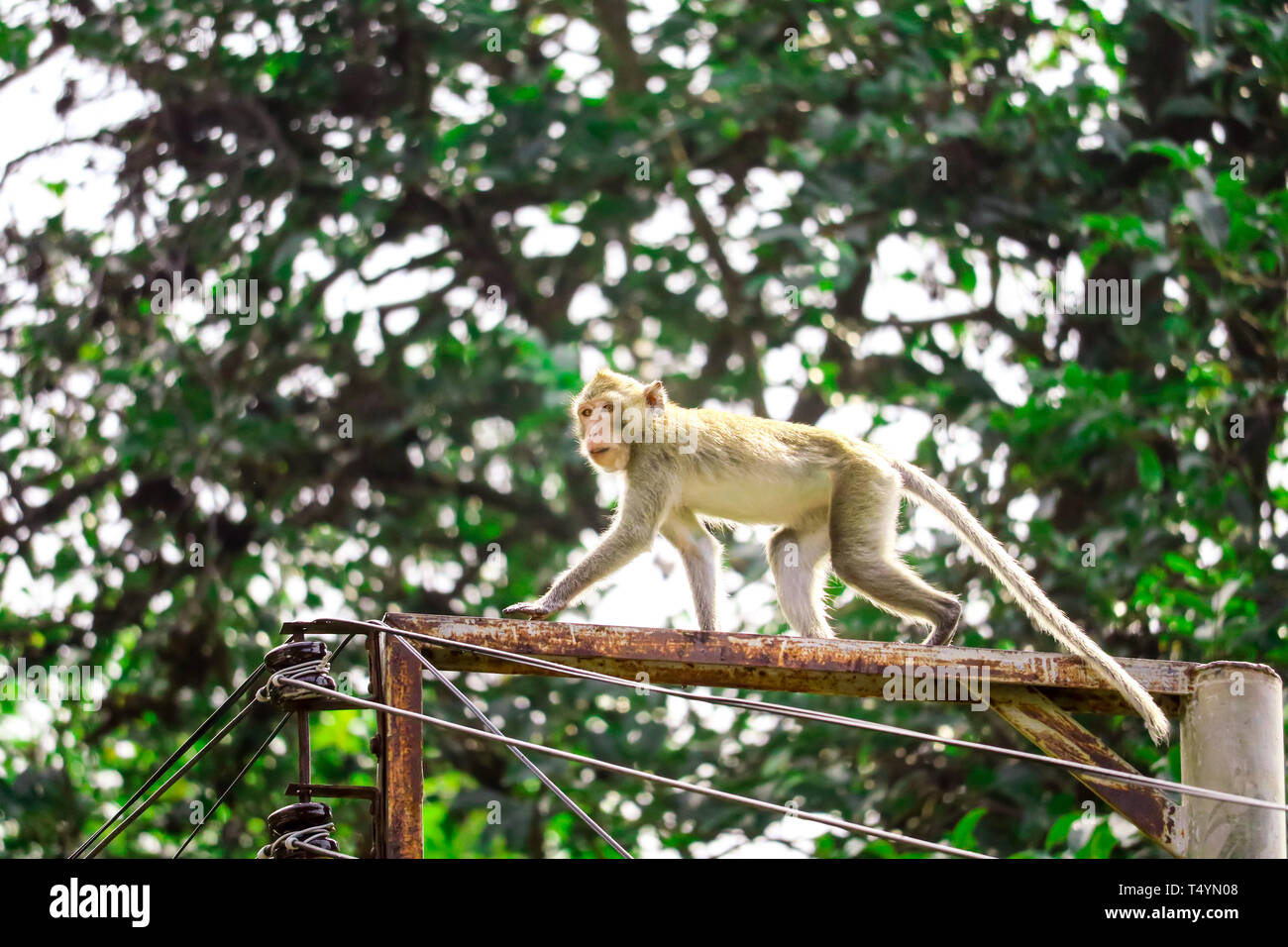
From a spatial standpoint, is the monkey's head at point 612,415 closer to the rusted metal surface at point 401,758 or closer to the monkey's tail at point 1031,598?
the monkey's tail at point 1031,598

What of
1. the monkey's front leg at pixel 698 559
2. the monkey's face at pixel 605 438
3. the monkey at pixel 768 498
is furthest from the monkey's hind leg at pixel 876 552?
the monkey's face at pixel 605 438

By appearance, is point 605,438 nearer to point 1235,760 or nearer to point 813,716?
point 813,716

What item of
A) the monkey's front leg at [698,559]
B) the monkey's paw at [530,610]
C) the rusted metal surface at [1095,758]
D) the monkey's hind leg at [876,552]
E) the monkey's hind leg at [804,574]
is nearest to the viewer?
the rusted metal surface at [1095,758]

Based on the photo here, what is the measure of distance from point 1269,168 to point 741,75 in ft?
9.27

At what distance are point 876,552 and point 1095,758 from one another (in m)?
1.41

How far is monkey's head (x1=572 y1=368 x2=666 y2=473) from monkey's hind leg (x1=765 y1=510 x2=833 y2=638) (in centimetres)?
69

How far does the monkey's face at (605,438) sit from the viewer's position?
5.55m

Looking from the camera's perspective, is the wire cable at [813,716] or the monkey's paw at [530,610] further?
the monkey's paw at [530,610]

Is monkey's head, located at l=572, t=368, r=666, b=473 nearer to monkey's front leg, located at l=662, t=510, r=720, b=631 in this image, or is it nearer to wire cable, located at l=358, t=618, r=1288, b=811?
monkey's front leg, located at l=662, t=510, r=720, b=631

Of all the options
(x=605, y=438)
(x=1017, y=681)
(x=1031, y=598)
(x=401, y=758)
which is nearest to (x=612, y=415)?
(x=605, y=438)

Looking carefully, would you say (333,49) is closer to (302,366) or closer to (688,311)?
(302,366)

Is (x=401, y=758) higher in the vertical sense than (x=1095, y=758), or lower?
higher

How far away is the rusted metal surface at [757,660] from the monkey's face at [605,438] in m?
1.70

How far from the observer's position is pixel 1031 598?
15.3 ft
